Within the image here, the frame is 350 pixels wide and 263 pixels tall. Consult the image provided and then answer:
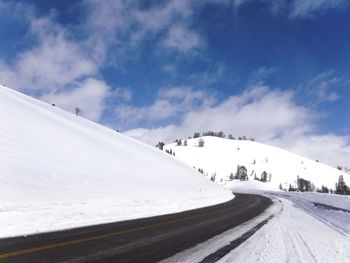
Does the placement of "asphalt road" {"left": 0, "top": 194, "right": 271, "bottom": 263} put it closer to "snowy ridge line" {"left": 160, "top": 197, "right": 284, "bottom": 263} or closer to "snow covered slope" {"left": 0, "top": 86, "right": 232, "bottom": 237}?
"snowy ridge line" {"left": 160, "top": 197, "right": 284, "bottom": 263}

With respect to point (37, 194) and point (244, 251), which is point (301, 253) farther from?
point (37, 194)

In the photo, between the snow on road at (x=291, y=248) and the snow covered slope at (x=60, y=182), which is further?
the snow covered slope at (x=60, y=182)

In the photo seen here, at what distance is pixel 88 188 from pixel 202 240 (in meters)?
11.6

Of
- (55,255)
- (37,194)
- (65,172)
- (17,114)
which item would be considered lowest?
(55,255)

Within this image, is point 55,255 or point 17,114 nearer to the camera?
point 55,255

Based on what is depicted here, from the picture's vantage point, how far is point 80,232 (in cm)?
1186

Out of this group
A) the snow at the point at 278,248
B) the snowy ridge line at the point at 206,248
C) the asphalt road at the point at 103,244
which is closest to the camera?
the asphalt road at the point at 103,244

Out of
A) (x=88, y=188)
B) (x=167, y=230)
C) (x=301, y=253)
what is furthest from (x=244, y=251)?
(x=88, y=188)

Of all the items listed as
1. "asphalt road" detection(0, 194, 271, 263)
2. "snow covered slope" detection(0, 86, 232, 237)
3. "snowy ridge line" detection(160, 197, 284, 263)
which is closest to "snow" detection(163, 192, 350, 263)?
"snowy ridge line" detection(160, 197, 284, 263)

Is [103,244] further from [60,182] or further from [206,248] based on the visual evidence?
[60,182]

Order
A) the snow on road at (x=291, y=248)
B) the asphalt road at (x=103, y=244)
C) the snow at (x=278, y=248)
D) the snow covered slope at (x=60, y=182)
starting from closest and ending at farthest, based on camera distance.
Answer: the asphalt road at (x=103, y=244), the snow at (x=278, y=248), the snow on road at (x=291, y=248), the snow covered slope at (x=60, y=182)

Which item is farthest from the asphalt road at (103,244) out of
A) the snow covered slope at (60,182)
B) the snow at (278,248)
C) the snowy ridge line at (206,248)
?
the snow covered slope at (60,182)

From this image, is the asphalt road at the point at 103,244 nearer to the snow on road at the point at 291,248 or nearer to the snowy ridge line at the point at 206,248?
the snowy ridge line at the point at 206,248

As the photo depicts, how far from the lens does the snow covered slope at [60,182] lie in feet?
45.8
